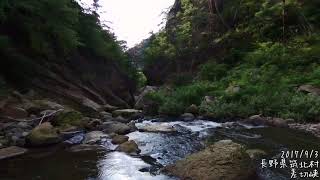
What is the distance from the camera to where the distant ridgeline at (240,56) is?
18.1 m

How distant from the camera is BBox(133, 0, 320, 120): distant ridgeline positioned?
18062mm

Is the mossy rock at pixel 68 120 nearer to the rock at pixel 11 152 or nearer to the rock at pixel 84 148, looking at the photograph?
the rock at pixel 84 148

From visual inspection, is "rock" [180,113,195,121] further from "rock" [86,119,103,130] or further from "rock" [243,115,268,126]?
"rock" [86,119,103,130]

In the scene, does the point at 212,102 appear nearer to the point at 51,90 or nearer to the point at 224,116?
the point at 224,116

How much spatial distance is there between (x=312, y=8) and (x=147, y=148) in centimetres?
1912

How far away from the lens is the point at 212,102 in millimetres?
19516

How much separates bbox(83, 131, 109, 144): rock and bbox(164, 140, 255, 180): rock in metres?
4.11

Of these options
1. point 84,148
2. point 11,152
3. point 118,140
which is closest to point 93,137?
point 118,140

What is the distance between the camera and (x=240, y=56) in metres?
28.1

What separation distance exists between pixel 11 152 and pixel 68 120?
3.67m

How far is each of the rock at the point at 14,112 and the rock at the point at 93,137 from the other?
3056 mm

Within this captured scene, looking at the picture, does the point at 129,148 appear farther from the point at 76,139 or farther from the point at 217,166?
the point at 217,166

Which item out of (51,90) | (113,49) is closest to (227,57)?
(113,49)

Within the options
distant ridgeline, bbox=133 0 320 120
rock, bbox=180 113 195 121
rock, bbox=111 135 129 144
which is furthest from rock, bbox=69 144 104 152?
distant ridgeline, bbox=133 0 320 120
